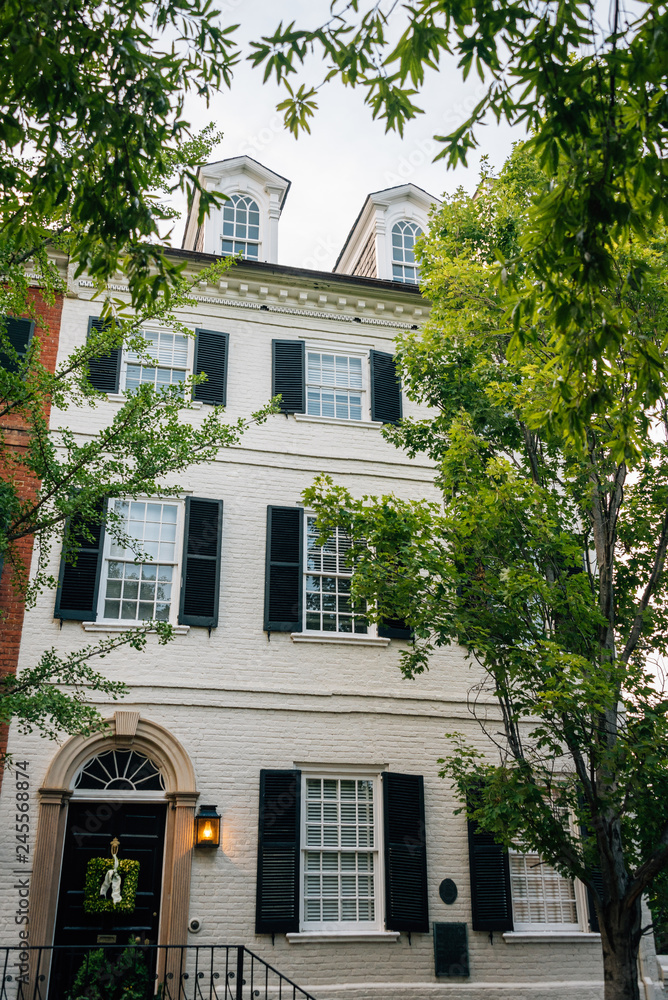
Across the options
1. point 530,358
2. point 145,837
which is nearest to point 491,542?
point 530,358

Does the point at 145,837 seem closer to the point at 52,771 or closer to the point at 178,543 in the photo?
the point at 52,771

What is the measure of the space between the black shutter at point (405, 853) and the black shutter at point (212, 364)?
5.98m

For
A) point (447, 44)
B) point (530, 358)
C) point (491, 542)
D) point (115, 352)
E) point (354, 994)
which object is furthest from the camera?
point (115, 352)

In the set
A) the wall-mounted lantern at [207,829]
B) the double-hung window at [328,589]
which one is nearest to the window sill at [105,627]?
the double-hung window at [328,589]

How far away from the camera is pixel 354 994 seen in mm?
10367

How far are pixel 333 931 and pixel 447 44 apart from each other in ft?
32.0

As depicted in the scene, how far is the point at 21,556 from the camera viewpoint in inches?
416

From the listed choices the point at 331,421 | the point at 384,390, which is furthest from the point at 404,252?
the point at 331,421

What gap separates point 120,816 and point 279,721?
7.40 feet

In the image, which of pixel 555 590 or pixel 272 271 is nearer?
pixel 555 590

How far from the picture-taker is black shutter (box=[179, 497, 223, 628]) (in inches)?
461

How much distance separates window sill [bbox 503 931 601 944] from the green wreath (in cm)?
472

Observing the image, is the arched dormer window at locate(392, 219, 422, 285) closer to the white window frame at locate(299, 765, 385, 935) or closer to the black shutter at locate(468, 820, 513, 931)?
the white window frame at locate(299, 765, 385, 935)

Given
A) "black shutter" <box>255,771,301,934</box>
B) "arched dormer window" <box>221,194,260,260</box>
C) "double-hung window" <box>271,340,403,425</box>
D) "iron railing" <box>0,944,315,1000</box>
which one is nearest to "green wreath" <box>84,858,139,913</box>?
"iron railing" <box>0,944,315,1000</box>
